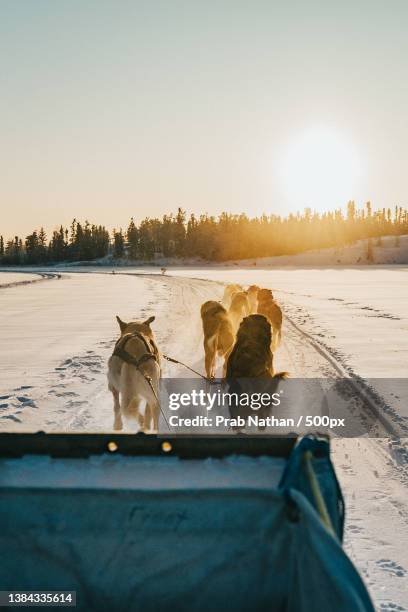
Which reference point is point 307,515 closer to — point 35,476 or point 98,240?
point 35,476

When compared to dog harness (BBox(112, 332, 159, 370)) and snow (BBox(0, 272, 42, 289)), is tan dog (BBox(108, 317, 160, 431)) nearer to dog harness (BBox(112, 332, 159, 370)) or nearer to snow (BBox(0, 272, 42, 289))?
dog harness (BBox(112, 332, 159, 370))

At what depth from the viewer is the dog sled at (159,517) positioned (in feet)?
5.18

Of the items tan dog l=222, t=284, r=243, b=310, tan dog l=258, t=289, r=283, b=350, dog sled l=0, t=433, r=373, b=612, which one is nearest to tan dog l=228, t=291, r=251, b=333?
tan dog l=258, t=289, r=283, b=350

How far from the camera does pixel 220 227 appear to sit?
119 metres

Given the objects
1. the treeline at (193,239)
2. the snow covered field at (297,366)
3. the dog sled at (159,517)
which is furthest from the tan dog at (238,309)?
the treeline at (193,239)

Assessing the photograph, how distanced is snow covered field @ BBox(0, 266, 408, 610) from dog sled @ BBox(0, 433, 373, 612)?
142 cm

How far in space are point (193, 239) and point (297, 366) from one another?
107 m

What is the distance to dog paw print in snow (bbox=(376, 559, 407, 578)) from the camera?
9.40ft

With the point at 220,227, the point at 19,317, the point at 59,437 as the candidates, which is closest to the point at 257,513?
the point at 59,437

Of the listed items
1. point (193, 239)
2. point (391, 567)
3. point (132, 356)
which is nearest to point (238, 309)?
point (132, 356)

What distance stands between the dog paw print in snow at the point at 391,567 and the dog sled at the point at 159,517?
1544 millimetres

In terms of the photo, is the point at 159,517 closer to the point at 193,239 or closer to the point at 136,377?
the point at 136,377

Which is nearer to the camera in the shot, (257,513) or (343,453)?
(257,513)

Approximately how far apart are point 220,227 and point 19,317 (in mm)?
103963
